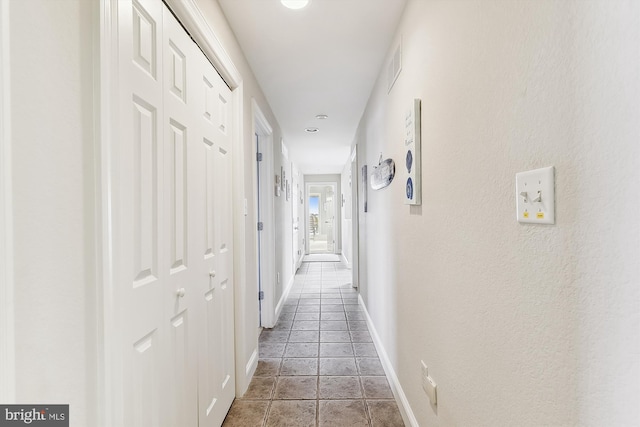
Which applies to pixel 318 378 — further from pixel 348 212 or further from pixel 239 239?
pixel 348 212

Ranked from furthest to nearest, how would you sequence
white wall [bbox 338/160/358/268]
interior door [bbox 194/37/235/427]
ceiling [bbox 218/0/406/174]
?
white wall [bbox 338/160/358/268] < ceiling [bbox 218/0/406/174] < interior door [bbox 194/37/235/427]

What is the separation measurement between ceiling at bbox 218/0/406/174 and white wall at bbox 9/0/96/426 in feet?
4.06

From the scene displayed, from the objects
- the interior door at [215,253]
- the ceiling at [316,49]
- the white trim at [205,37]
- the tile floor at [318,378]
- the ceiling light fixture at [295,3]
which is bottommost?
the tile floor at [318,378]

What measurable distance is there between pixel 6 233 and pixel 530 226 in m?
1.07

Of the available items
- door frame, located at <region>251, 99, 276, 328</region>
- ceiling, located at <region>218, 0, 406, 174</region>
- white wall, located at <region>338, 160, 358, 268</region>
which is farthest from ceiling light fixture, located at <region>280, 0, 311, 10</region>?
white wall, located at <region>338, 160, 358, 268</region>

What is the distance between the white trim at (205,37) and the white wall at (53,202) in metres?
0.59

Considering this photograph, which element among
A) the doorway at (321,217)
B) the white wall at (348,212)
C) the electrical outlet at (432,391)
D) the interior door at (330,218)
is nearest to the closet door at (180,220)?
the electrical outlet at (432,391)

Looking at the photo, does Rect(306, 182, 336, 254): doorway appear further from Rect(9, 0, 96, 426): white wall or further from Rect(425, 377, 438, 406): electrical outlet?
Rect(9, 0, 96, 426): white wall

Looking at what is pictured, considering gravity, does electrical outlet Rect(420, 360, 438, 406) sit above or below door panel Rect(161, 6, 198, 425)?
below

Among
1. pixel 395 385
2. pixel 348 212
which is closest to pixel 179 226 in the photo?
pixel 395 385

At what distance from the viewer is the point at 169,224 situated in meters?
1.20

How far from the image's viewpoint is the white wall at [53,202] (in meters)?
0.60

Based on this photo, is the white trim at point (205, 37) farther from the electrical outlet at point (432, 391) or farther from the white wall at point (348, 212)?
the white wall at point (348, 212)

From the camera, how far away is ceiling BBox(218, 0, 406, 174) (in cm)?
173
